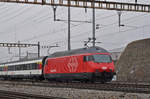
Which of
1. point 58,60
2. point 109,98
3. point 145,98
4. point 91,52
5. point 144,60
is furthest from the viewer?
point 144,60

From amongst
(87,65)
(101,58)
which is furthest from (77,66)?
(101,58)

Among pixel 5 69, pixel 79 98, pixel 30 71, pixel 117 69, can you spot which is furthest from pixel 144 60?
pixel 79 98

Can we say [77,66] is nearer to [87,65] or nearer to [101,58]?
[87,65]

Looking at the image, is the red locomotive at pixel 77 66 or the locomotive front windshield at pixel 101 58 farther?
the locomotive front windshield at pixel 101 58

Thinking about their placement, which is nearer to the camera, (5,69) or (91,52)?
(91,52)

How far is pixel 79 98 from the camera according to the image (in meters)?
18.4

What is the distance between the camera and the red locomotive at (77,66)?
1029 inches

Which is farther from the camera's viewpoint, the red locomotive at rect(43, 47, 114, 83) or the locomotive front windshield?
the locomotive front windshield

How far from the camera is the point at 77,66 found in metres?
28.0

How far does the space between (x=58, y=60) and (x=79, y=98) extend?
14.3 meters

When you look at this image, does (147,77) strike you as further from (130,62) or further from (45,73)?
(45,73)

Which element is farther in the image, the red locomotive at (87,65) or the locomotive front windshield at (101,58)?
the locomotive front windshield at (101,58)

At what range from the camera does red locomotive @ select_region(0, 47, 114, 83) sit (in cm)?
2612

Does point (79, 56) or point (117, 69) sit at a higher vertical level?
point (79, 56)
